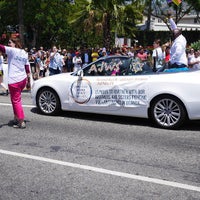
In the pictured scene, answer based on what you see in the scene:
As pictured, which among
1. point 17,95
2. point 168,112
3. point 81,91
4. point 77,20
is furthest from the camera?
point 77,20

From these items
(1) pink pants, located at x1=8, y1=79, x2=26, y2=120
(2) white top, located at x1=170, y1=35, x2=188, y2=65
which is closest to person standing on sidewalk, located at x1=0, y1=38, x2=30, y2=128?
(1) pink pants, located at x1=8, y1=79, x2=26, y2=120

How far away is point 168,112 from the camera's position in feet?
23.6

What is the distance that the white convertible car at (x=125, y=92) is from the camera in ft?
23.0

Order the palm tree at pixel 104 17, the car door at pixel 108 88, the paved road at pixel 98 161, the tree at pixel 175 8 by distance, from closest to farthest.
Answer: the paved road at pixel 98 161 < the car door at pixel 108 88 < the palm tree at pixel 104 17 < the tree at pixel 175 8

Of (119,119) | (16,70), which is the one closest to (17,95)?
(16,70)

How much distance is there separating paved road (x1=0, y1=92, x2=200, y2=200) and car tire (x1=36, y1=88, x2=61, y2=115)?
527 millimetres

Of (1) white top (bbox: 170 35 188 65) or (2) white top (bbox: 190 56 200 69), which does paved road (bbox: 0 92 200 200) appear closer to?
(1) white top (bbox: 170 35 188 65)

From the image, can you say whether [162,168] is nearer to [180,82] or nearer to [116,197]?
[116,197]

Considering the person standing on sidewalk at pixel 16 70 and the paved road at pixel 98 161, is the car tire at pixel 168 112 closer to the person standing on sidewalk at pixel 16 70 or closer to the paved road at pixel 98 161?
the paved road at pixel 98 161

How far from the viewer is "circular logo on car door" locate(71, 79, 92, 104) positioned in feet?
26.1

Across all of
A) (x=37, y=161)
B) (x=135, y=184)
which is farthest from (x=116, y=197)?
(x=37, y=161)

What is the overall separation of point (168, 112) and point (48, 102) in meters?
2.87

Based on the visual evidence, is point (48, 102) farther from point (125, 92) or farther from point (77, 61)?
point (77, 61)

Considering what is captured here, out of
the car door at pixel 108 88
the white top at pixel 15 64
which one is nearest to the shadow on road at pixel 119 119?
the car door at pixel 108 88
